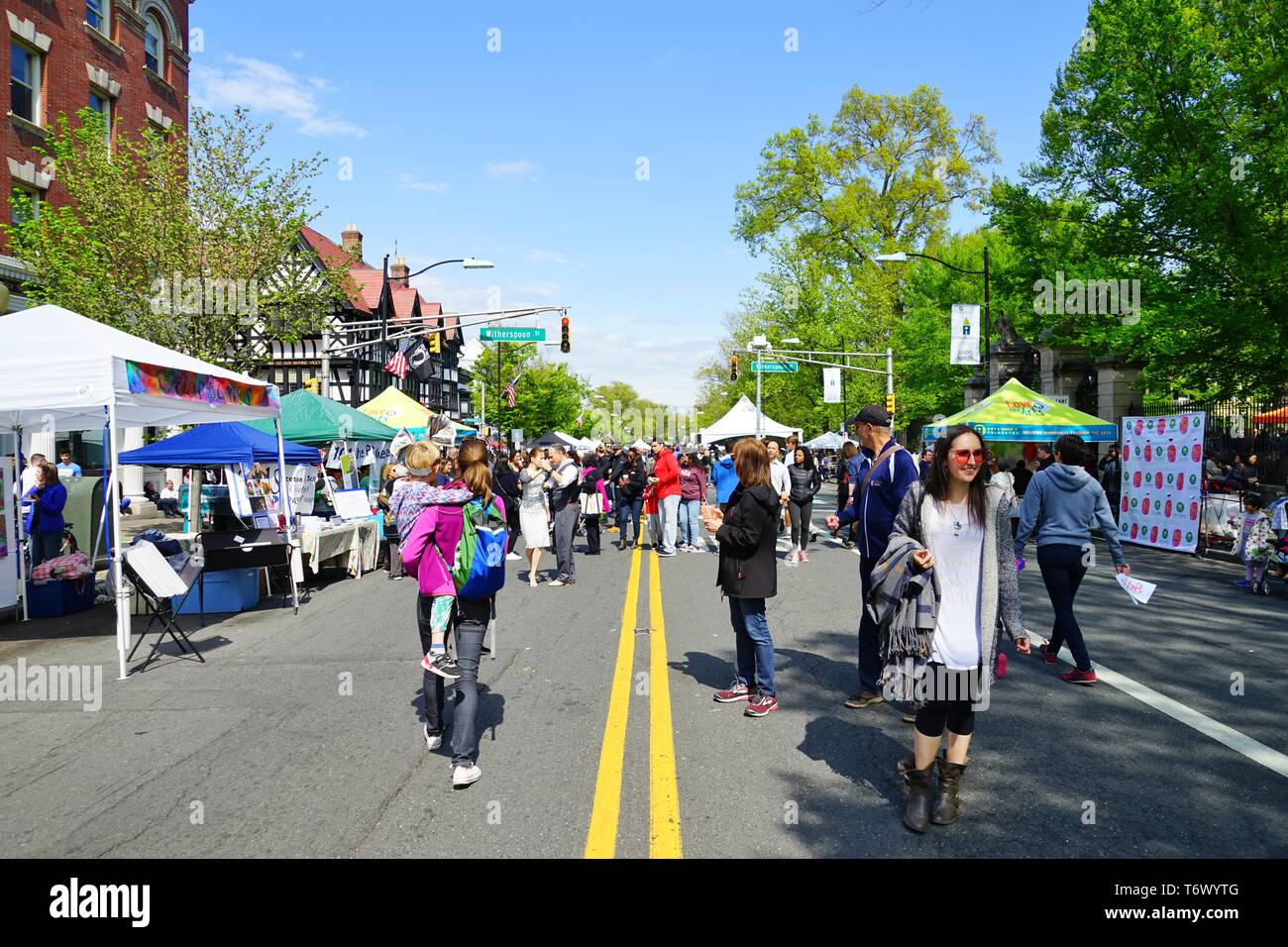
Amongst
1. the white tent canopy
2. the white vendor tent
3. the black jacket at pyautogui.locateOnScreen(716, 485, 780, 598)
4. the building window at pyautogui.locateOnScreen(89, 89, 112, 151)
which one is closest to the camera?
the black jacket at pyautogui.locateOnScreen(716, 485, 780, 598)

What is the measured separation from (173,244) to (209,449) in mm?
7042

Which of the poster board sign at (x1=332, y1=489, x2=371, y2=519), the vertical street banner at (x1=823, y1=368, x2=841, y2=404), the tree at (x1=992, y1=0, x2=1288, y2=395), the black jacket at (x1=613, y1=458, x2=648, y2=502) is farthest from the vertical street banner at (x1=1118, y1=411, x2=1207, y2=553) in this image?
the vertical street banner at (x1=823, y1=368, x2=841, y2=404)

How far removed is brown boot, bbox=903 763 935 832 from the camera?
12.5ft

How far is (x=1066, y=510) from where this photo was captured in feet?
21.3

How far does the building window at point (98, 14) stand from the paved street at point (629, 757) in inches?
896

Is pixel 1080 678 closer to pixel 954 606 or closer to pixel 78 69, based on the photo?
pixel 954 606

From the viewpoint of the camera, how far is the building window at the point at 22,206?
18781 mm

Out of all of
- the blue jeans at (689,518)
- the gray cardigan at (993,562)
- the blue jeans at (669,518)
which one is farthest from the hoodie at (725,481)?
the gray cardigan at (993,562)

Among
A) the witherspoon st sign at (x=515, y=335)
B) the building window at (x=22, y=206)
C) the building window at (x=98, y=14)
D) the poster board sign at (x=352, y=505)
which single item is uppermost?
the building window at (x=98, y=14)

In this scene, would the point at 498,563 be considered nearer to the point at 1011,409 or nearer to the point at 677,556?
the point at 677,556

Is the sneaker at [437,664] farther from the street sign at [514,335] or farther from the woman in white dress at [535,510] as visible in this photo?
the street sign at [514,335]

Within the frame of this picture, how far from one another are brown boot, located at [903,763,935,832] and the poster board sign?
11.0 metres

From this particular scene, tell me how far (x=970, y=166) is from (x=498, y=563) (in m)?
45.5

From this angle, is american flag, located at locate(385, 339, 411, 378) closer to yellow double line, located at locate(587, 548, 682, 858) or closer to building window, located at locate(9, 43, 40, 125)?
building window, located at locate(9, 43, 40, 125)
